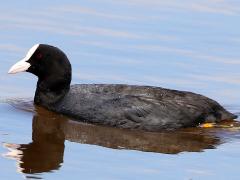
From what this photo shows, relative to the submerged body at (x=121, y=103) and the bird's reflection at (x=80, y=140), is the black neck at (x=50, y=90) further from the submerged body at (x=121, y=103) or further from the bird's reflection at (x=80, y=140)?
the bird's reflection at (x=80, y=140)

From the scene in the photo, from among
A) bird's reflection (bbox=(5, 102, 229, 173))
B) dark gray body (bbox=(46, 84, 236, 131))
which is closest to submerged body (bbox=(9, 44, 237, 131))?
dark gray body (bbox=(46, 84, 236, 131))

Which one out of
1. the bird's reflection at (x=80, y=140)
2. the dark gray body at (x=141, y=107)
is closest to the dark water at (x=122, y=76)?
the bird's reflection at (x=80, y=140)

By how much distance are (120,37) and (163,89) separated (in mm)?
2917

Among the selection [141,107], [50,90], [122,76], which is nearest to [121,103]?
[141,107]

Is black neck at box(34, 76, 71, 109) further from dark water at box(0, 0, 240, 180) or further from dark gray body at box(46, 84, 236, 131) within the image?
dark gray body at box(46, 84, 236, 131)

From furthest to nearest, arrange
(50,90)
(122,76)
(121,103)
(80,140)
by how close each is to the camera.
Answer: (122,76) < (50,90) < (121,103) < (80,140)

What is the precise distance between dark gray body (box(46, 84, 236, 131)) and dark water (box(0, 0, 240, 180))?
0.12 metres

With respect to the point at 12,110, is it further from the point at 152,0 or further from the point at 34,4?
the point at 152,0

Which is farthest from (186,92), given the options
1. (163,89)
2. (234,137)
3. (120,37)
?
(120,37)

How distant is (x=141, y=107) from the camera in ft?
34.1

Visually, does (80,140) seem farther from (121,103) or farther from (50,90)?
(50,90)

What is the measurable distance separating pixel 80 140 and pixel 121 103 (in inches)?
Answer: 39.4

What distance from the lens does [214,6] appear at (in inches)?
600

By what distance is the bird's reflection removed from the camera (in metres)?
8.72
